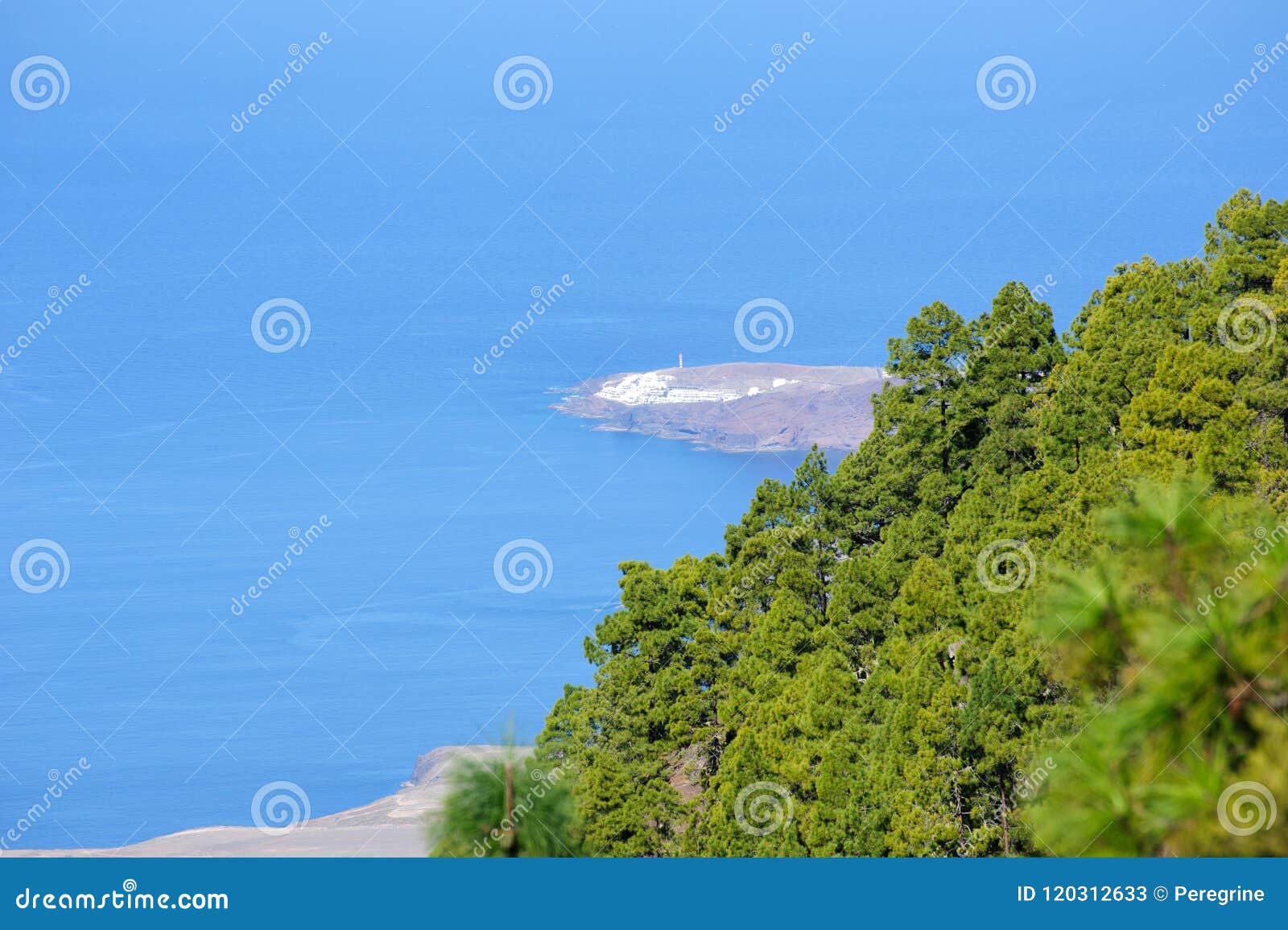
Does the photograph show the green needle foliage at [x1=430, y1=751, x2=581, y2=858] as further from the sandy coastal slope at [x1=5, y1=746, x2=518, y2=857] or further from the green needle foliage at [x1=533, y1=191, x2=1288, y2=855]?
the sandy coastal slope at [x1=5, y1=746, x2=518, y2=857]

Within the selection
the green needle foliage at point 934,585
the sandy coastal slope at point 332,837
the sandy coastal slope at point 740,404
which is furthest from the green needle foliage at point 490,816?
the sandy coastal slope at point 740,404

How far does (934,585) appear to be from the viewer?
1973 centimetres

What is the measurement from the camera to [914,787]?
16781 millimetres

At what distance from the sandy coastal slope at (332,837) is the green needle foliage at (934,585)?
13247 mm

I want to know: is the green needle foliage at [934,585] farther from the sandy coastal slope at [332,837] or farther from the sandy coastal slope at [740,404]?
the sandy coastal slope at [740,404]

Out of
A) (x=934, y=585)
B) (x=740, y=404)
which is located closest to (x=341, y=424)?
(x=740, y=404)

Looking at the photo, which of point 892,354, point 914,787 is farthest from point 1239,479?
point 892,354

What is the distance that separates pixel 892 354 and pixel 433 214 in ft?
549

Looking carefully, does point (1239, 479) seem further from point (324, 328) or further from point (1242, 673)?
point (324, 328)

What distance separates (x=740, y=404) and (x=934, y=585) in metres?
96.4

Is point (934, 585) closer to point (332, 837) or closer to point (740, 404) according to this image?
point (332, 837)

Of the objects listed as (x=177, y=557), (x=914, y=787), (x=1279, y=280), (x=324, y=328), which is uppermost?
(x=324, y=328)

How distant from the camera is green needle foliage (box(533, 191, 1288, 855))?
16609 millimetres

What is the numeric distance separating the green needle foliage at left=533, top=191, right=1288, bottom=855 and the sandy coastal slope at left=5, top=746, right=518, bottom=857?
13247 mm
